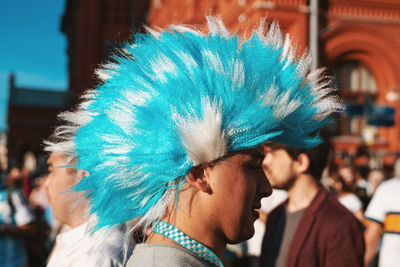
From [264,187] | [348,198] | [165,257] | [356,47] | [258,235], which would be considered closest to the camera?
[165,257]

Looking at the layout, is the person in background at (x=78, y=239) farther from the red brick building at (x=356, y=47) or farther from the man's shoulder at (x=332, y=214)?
the red brick building at (x=356, y=47)

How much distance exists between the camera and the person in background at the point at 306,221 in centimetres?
207

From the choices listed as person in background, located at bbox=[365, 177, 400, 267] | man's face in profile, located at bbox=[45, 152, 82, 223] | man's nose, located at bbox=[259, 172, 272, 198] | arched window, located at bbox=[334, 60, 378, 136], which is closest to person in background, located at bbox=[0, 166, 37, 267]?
man's face in profile, located at bbox=[45, 152, 82, 223]

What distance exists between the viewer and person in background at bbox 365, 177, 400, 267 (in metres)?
2.68

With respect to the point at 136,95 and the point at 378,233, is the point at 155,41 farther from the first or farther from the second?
the point at 378,233

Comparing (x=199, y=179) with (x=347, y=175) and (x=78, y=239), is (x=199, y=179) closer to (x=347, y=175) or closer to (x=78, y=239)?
(x=78, y=239)

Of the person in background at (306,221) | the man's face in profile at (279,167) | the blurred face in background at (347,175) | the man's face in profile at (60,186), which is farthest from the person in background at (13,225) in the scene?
the blurred face in background at (347,175)

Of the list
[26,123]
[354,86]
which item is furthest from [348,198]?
[26,123]

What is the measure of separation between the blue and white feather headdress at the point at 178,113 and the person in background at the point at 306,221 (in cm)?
98

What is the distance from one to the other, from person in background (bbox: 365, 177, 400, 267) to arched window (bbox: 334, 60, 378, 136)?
1039 cm

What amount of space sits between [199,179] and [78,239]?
0.95 m

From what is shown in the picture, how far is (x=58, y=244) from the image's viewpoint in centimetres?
201

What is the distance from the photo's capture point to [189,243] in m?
1.09

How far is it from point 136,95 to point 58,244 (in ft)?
3.89
